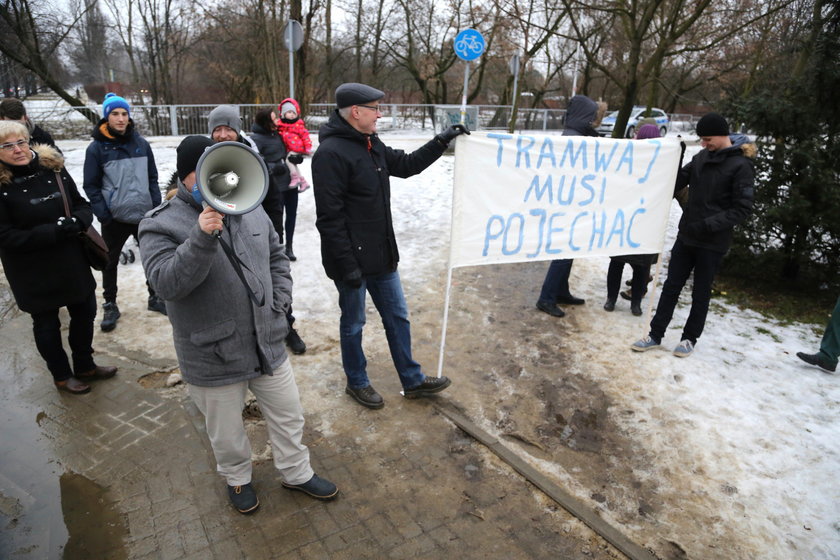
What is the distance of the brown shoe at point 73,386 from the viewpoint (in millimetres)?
4082

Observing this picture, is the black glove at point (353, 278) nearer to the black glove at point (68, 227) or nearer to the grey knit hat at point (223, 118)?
the grey knit hat at point (223, 118)

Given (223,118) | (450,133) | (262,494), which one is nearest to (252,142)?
(223,118)

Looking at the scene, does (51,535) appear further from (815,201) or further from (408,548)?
(815,201)

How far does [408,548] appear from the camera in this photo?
2779 mm

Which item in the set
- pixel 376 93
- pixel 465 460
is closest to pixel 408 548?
pixel 465 460

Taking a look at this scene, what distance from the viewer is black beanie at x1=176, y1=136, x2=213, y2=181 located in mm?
2414

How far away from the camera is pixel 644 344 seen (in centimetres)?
497

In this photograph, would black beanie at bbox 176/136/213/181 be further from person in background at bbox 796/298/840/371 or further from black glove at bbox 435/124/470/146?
person in background at bbox 796/298/840/371

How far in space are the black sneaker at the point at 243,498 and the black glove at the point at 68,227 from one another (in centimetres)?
211

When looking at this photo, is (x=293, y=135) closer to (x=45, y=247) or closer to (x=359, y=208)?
(x=45, y=247)

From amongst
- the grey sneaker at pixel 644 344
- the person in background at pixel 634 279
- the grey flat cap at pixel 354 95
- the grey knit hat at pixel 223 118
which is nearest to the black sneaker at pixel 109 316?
the grey knit hat at pixel 223 118

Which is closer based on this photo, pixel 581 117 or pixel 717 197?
pixel 717 197

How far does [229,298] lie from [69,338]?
2420 millimetres

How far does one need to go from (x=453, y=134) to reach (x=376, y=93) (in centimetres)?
55
